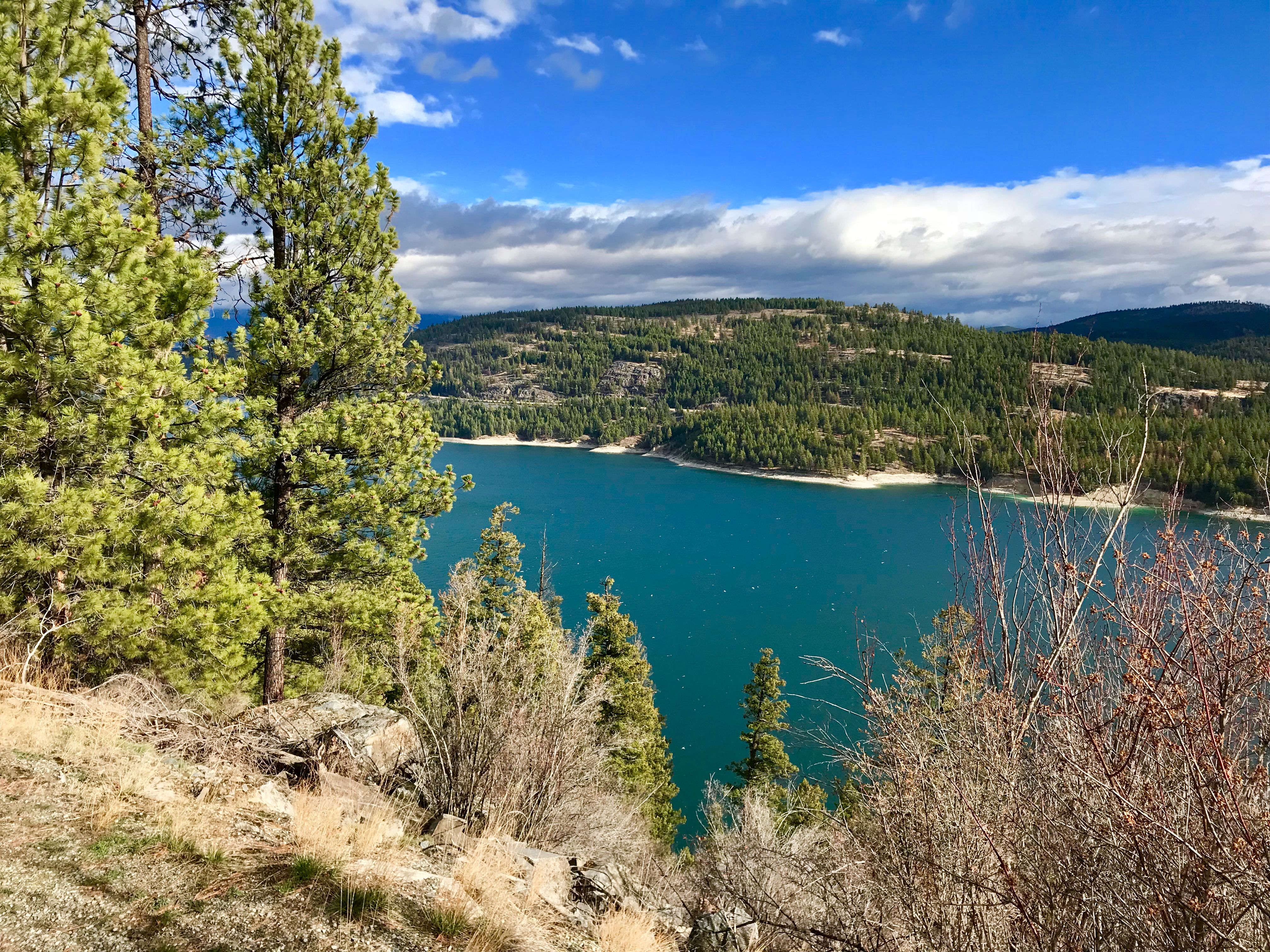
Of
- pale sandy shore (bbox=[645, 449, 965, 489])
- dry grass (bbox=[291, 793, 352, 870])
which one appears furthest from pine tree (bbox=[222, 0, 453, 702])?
pale sandy shore (bbox=[645, 449, 965, 489])

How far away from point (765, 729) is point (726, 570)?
3026cm

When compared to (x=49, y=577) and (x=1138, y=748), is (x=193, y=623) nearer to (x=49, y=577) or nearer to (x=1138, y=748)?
(x=49, y=577)

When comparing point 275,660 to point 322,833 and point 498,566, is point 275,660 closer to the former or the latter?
point 322,833

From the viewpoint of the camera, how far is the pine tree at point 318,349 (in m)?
9.13

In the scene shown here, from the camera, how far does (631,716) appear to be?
19703 mm

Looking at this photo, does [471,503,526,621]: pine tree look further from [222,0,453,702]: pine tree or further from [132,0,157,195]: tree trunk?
[132,0,157,195]: tree trunk

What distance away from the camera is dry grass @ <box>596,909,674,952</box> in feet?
15.7

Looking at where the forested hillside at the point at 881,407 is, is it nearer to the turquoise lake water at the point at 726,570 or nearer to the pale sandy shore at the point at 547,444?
the pale sandy shore at the point at 547,444

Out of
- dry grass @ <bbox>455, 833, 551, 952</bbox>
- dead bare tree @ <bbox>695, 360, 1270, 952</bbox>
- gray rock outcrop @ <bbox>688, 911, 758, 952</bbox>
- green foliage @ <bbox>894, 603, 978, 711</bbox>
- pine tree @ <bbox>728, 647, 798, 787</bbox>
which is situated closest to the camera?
dead bare tree @ <bbox>695, 360, 1270, 952</bbox>

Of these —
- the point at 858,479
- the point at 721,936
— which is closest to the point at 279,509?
the point at 721,936

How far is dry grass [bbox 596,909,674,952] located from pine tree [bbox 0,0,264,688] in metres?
5.56

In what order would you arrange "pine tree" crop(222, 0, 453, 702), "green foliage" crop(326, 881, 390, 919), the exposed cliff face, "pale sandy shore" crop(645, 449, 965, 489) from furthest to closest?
"pale sandy shore" crop(645, 449, 965, 489), "pine tree" crop(222, 0, 453, 702), "green foliage" crop(326, 881, 390, 919), the exposed cliff face

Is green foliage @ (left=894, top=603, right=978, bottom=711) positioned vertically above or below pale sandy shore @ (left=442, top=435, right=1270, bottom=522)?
above

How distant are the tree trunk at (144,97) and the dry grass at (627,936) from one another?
9.49 m
